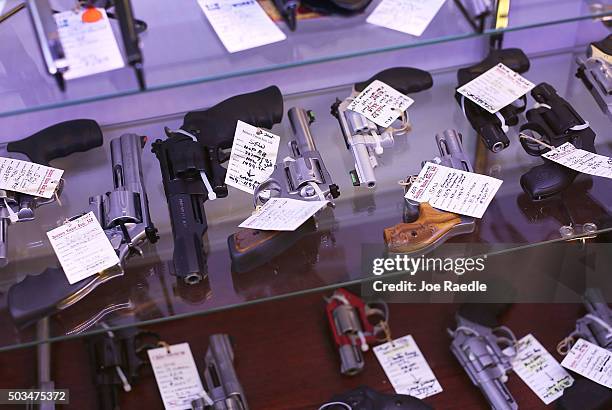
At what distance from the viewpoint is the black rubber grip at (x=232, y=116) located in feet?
5.70

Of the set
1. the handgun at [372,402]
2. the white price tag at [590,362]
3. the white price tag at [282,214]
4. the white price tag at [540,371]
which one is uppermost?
the white price tag at [282,214]

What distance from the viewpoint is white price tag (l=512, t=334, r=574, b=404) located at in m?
1.97

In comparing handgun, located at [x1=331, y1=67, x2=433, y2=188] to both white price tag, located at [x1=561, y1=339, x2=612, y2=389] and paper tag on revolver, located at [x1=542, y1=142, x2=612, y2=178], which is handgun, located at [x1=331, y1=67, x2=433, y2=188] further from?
white price tag, located at [x1=561, y1=339, x2=612, y2=389]

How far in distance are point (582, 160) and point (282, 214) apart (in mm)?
645

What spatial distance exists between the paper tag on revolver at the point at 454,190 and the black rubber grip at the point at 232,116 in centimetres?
36

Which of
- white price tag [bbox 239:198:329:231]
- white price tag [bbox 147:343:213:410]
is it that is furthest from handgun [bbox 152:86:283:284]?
white price tag [bbox 147:343:213:410]

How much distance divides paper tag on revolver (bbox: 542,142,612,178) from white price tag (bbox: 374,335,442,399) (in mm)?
638

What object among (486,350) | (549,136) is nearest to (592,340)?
(486,350)

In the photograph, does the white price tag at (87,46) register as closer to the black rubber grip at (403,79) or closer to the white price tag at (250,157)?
the white price tag at (250,157)

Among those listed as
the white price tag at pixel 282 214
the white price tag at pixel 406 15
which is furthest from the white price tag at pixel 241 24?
the white price tag at pixel 282 214

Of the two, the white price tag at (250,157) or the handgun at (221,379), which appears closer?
the white price tag at (250,157)

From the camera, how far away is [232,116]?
1.76 m

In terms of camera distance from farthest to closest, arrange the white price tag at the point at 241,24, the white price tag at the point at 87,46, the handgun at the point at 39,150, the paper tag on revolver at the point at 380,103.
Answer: the paper tag on revolver at the point at 380,103
the handgun at the point at 39,150
the white price tag at the point at 241,24
the white price tag at the point at 87,46

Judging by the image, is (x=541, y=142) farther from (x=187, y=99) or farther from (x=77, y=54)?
(x=77, y=54)
